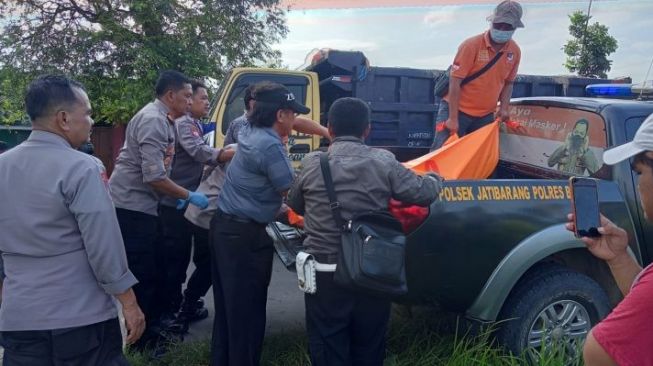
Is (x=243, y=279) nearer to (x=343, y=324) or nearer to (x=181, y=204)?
(x=343, y=324)

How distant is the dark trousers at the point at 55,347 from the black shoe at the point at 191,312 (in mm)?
2122

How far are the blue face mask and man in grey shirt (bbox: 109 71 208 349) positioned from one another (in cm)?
244

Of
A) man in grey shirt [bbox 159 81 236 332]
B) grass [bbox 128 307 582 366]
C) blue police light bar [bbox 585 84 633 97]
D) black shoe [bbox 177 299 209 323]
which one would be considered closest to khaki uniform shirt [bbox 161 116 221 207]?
man in grey shirt [bbox 159 81 236 332]

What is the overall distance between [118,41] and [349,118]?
9722mm

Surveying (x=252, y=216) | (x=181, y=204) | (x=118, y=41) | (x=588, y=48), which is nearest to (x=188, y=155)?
(x=181, y=204)

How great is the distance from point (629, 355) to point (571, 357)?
2.28 m

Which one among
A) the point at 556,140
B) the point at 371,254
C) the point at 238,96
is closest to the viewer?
the point at 371,254

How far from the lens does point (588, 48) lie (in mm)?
12414

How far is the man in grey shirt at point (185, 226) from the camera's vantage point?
4.30 metres

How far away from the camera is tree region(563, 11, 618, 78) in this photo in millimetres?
12234

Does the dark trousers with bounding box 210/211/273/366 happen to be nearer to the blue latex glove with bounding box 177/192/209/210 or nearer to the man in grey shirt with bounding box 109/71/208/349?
the blue latex glove with bounding box 177/192/209/210

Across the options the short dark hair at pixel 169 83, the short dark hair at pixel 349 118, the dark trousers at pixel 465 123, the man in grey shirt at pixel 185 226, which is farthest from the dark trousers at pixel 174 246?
the dark trousers at pixel 465 123

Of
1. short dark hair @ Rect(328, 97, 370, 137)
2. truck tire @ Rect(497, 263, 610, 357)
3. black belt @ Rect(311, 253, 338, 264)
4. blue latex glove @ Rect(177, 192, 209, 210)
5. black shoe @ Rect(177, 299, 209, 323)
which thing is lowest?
black shoe @ Rect(177, 299, 209, 323)

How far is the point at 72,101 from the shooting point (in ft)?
8.48
